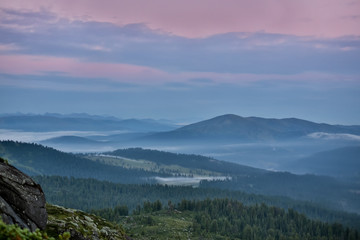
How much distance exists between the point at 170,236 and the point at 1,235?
342ft

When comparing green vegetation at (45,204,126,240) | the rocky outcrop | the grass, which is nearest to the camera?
the rocky outcrop

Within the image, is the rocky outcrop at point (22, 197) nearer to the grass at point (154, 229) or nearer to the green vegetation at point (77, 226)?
the green vegetation at point (77, 226)

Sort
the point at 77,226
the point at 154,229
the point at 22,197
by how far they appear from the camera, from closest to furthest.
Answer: the point at 22,197
the point at 77,226
the point at 154,229

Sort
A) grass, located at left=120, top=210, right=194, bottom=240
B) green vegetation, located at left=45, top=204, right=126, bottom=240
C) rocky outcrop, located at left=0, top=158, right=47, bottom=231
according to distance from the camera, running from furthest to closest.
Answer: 1. grass, located at left=120, top=210, right=194, bottom=240
2. green vegetation, located at left=45, top=204, right=126, bottom=240
3. rocky outcrop, located at left=0, top=158, right=47, bottom=231

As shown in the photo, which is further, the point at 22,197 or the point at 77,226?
the point at 77,226

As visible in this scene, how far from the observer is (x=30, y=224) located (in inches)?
1492

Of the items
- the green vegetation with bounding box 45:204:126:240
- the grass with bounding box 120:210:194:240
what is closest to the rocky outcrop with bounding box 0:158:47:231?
the green vegetation with bounding box 45:204:126:240

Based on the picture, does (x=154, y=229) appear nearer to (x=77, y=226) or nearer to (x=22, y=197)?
(x=77, y=226)

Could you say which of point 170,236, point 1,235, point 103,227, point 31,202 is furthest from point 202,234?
point 1,235

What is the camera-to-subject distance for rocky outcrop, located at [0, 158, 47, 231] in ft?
121

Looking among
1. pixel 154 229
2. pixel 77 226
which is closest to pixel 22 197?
pixel 77 226

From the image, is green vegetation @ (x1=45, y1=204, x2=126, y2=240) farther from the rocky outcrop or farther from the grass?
the grass

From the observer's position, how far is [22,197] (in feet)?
125

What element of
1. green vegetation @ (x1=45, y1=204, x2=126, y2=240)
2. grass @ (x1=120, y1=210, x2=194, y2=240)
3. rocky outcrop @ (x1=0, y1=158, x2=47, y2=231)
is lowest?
grass @ (x1=120, y1=210, x2=194, y2=240)
